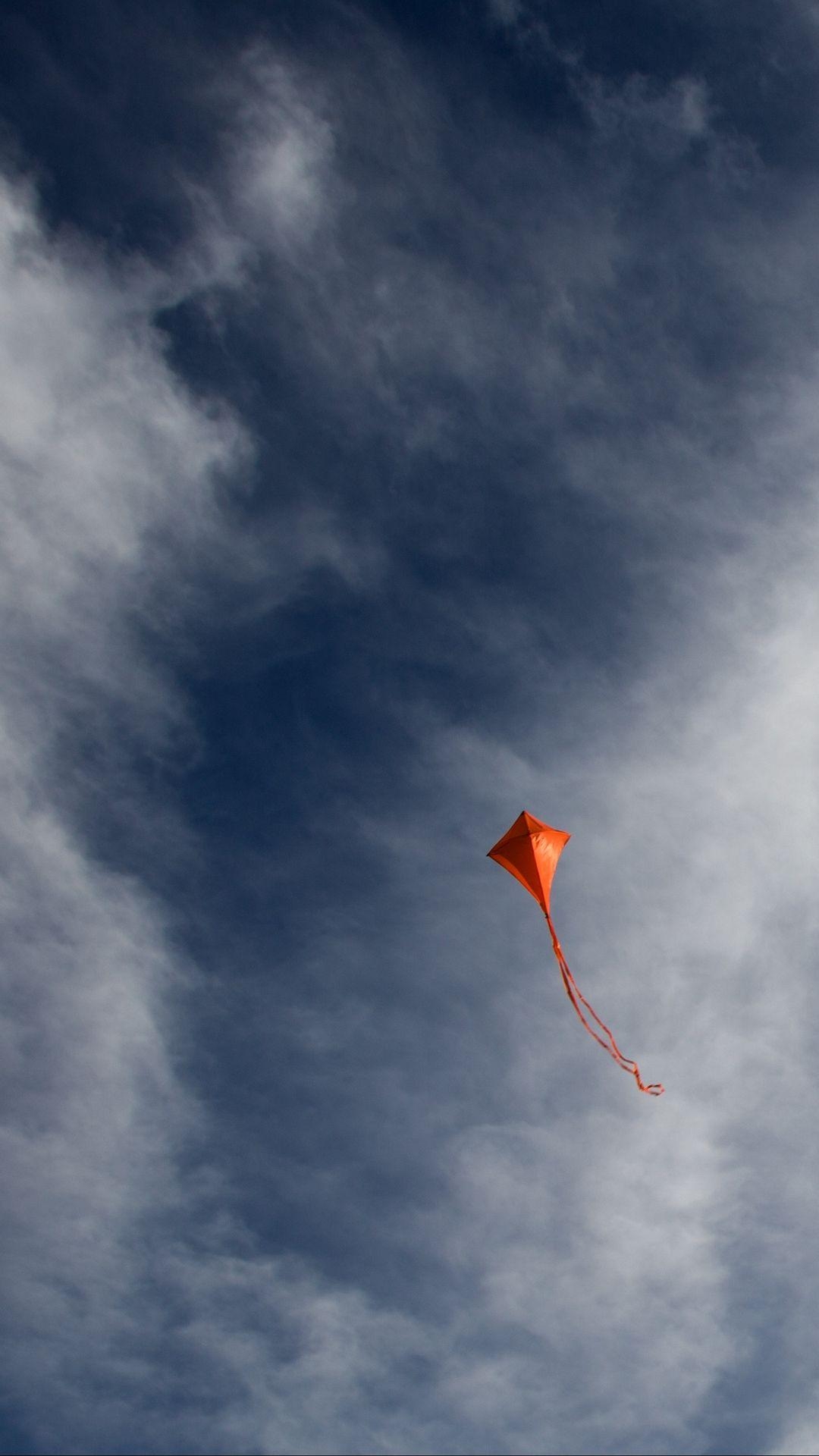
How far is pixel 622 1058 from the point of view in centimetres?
2992

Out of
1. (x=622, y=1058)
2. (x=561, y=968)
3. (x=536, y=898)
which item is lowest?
(x=622, y=1058)

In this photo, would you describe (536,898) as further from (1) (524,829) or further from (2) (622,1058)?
(2) (622,1058)

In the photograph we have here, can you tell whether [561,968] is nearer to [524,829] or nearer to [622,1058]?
[622,1058]

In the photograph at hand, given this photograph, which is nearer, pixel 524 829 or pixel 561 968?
pixel 561 968

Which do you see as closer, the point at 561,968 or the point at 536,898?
the point at 561,968

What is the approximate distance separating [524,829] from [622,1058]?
324 inches

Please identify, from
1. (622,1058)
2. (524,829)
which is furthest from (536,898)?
(622,1058)

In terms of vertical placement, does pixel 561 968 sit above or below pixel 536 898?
below

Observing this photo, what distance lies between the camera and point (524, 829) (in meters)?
35.0

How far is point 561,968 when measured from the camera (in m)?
31.3

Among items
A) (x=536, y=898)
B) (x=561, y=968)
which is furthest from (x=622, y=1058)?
(x=536, y=898)

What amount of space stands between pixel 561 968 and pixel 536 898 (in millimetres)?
3880

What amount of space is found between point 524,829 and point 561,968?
5334 mm

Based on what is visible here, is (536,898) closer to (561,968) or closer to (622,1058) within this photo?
(561,968)
